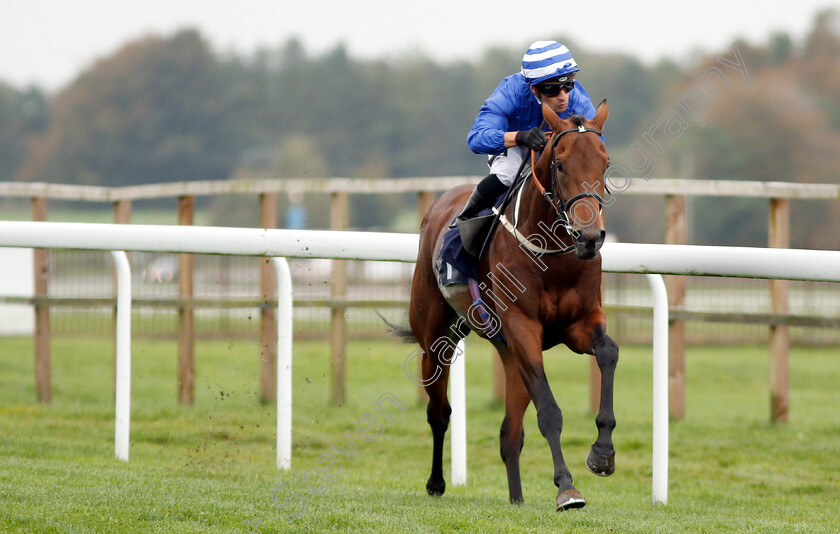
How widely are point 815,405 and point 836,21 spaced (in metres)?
38.3

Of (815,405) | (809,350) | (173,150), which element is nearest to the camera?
(815,405)

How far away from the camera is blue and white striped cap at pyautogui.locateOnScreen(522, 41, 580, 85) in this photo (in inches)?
173

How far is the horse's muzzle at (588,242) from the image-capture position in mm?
3783

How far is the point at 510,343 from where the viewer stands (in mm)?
4254

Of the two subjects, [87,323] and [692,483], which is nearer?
[692,483]

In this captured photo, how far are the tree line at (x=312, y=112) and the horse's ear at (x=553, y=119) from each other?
34.4m

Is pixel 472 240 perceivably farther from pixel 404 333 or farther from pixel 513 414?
pixel 404 333

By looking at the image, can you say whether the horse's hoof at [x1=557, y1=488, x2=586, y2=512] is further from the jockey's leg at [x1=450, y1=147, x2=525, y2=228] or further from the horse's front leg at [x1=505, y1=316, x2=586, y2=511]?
the jockey's leg at [x1=450, y1=147, x2=525, y2=228]

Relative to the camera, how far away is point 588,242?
379cm

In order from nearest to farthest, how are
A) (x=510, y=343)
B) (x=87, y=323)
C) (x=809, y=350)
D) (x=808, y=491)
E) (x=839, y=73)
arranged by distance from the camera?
1. (x=510, y=343)
2. (x=808, y=491)
3. (x=87, y=323)
4. (x=809, y=350)
5. (x=839, y=73)

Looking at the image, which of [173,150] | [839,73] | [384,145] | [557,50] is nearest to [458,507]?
[557,50]

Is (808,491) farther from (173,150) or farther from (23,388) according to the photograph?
(173,150)

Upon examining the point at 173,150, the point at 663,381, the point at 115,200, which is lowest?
the point at 663,381

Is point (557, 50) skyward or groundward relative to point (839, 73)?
groundward
